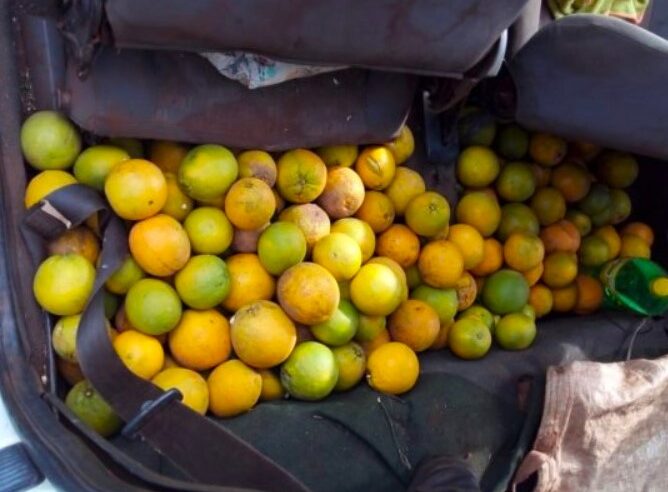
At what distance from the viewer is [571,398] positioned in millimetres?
1978

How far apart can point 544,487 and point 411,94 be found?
42.2 inches

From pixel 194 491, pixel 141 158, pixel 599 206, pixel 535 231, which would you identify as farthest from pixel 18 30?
pixel 599 206

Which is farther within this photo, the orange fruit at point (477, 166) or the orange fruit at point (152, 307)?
the orange fruit at point (477, 166)

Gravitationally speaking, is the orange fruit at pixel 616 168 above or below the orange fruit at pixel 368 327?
above

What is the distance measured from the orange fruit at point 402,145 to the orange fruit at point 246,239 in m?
0.48

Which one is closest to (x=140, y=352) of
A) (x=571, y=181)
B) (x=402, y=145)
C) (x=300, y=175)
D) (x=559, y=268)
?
(x=300, y=175)

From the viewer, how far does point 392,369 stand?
1984mm

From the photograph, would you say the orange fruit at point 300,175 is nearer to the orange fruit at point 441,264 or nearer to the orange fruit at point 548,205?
the orange fruit at point 441,264

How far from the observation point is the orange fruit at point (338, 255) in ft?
6.37

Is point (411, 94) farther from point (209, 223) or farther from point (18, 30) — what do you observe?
point (18, 30)

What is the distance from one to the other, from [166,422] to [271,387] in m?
0.46

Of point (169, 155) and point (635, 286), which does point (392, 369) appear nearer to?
point (169, 155)

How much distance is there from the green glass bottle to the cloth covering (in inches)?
11.5

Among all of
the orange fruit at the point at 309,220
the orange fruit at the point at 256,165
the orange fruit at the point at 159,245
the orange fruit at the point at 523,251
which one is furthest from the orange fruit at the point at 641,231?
the orange fruit at the point at 159,245
